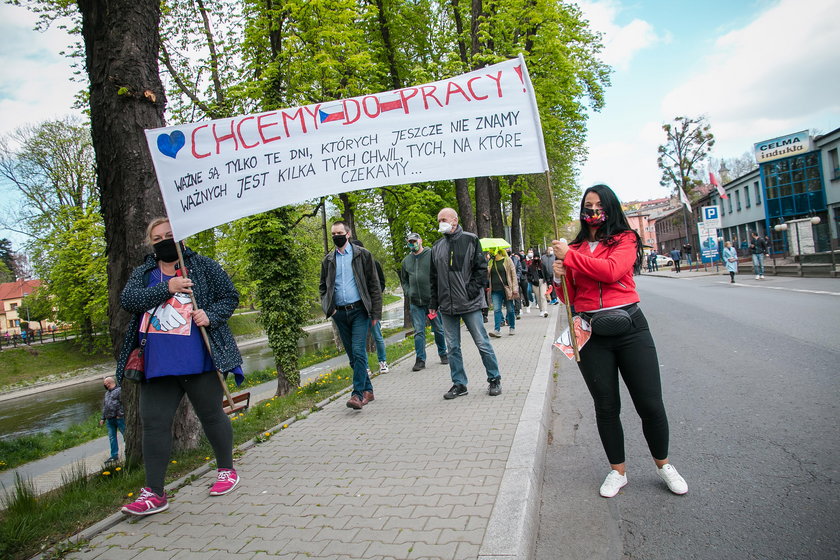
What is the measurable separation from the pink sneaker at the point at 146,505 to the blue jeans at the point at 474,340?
3.41m

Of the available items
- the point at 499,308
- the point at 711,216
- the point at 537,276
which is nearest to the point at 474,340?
the point at 499,308

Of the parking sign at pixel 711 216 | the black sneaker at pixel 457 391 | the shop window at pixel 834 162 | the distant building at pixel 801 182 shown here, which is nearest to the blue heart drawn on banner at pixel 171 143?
the black sneaker at pixel 457 391

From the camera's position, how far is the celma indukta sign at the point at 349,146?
15.1ft

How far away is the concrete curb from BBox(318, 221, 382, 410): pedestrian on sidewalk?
1.97 metres

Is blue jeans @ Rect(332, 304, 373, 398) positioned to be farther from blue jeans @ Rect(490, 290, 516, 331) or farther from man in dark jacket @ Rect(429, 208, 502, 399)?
blue jeans @ Rect(490, 290, 516, 331)

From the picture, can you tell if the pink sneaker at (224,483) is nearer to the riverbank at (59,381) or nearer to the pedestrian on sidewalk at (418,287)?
the pedestrian on sidewalk at (418,287)

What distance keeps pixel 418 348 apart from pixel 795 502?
6.21 metres

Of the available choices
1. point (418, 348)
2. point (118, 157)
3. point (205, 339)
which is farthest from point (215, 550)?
point (418, 348)

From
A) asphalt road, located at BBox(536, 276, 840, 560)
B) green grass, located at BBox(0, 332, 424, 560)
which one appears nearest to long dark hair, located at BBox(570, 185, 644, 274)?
asphalt road, located at BBox(536, 276, 840, 560)

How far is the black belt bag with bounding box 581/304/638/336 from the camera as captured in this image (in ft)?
11.0

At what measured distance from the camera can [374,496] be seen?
3617 millimetres

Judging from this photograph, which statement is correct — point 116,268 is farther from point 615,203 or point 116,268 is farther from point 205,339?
point 615,203

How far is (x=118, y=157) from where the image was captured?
16.5 ft

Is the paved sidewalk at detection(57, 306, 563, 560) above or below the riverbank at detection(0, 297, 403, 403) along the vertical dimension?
above
